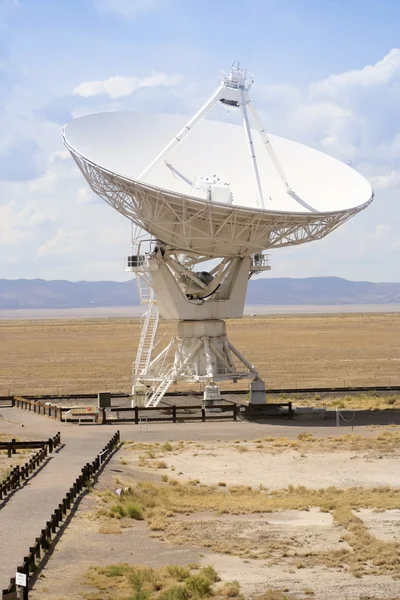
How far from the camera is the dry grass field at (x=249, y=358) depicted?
52.3 m

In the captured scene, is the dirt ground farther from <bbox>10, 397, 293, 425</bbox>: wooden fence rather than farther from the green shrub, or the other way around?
<bbox>10, 397, 293, 425</bbox>: wooden fence

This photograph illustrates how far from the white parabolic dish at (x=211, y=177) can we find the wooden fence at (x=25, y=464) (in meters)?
10.1

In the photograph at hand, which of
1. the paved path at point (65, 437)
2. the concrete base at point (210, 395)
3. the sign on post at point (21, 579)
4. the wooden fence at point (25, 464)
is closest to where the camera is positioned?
the sign on post at point (21, 579)

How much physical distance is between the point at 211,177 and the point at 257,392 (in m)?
8.55

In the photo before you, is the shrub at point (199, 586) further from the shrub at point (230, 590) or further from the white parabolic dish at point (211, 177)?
the white parabolic dish at point (211, 177)

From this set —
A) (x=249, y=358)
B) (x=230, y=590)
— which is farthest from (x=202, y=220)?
(x=249, y=358)

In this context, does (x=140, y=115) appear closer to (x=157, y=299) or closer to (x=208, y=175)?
(x=208, y=175)

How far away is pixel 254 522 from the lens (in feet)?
64.0

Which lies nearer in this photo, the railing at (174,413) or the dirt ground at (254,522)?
the dirt ground at (254,522)

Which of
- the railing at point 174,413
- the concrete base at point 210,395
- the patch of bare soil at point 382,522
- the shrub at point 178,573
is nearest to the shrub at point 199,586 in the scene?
the shrub at point 178,573

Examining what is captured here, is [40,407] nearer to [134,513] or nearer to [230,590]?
[134,513]

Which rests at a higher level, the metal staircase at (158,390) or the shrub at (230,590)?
the metal staircase at (158,390)

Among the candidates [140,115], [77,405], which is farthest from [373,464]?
[140,115]

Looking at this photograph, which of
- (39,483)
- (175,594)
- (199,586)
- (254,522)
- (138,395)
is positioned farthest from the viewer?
(138,395)
